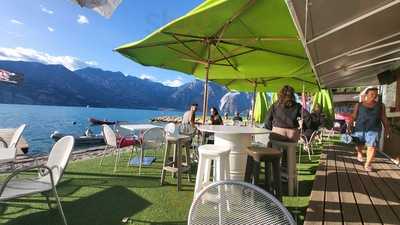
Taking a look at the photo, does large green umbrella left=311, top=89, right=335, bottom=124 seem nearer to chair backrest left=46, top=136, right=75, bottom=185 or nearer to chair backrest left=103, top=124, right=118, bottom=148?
chair backrest left=103, top=124, right=118, bottom=148

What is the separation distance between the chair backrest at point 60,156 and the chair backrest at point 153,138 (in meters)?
2.50

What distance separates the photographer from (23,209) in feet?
12.0

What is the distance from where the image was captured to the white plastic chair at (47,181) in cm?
272

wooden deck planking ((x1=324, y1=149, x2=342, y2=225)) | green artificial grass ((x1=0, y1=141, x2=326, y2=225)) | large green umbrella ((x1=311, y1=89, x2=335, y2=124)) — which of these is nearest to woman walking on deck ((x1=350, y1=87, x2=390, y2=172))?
wooden deck planking ((x1=324, y1=149, x2=342, y2=225))

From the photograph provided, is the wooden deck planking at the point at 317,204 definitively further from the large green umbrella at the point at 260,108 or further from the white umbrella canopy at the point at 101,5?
the large green umbrella at the point at 260,108

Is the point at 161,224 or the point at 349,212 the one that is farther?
the point at 161,224

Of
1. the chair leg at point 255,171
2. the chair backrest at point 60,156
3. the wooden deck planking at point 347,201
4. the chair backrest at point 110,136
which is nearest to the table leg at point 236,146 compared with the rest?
the chair leg at point 255,171

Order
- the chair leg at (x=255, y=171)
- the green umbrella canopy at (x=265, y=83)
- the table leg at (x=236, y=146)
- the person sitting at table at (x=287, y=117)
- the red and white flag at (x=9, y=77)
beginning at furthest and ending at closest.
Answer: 1. the green umbrella canopy at (x=265, y=83)
2. the red and white flag at (x=9, y=77)
3. the person sitting at table at (x=287, y=117)
4. the table leg at (x=236, y=146)
5. the chair leg at (x=255, y=171)

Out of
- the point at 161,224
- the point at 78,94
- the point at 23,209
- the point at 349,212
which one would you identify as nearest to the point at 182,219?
the point at 161,224

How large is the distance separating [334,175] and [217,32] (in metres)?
2.94

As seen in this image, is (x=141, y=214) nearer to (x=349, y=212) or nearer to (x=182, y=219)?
(x=182, y=219)

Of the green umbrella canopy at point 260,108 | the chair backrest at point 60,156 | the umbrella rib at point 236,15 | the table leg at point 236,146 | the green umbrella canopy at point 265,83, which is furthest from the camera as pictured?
the green umbrella canopy at point 260,108

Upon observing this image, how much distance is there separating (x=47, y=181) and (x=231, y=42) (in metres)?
3.69

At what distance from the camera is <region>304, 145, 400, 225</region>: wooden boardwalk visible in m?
2.56
